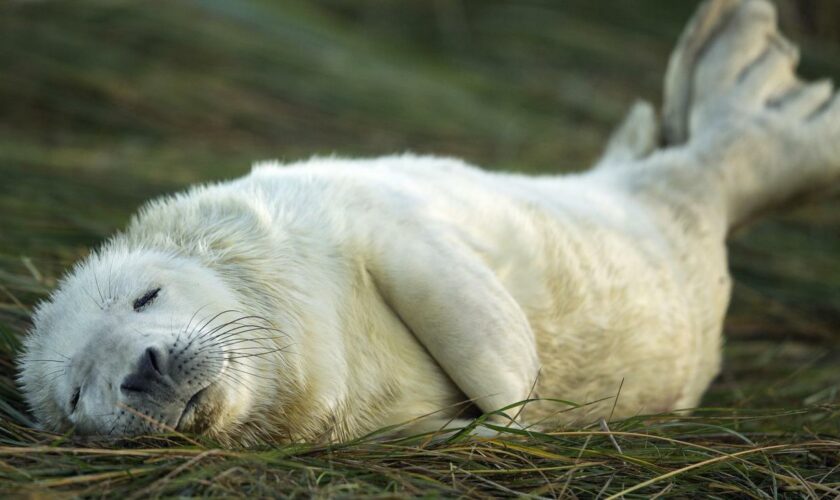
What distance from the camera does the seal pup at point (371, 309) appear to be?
8.14ft

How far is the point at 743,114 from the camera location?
15.0ft

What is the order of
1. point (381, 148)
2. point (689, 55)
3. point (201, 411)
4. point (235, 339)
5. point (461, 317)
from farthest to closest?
point (381, 148), point (689, 55), point (461, 317), point (235, 339), point (201, 411)

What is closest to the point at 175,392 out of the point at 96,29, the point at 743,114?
the point at 743,114

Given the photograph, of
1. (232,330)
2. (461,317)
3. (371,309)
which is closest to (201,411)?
(232,330)

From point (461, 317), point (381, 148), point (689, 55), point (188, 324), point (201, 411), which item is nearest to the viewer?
point (201, 411)

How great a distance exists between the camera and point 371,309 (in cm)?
289

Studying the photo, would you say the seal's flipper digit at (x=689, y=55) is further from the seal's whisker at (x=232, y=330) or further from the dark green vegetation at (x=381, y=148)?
the seal's whisker at (x=232, y=330)

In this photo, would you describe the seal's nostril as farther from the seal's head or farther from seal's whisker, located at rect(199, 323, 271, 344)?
seal's whisker, located at rect(199, 323, 271, 344)

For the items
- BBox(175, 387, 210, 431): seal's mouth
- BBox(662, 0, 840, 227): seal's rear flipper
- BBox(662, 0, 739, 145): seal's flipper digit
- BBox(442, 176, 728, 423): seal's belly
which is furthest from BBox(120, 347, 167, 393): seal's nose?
BBox(662, 0, 739, 145): seal's flipper digit

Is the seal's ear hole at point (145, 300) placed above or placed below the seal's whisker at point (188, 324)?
above

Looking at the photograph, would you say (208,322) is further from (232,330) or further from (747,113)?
(747,113)

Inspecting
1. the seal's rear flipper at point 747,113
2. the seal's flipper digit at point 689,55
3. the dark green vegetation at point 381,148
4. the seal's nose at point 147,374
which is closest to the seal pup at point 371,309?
the seal's nose at point 147,374

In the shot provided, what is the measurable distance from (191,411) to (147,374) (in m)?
0.15

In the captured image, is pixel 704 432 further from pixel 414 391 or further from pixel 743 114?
pixel 743 114
